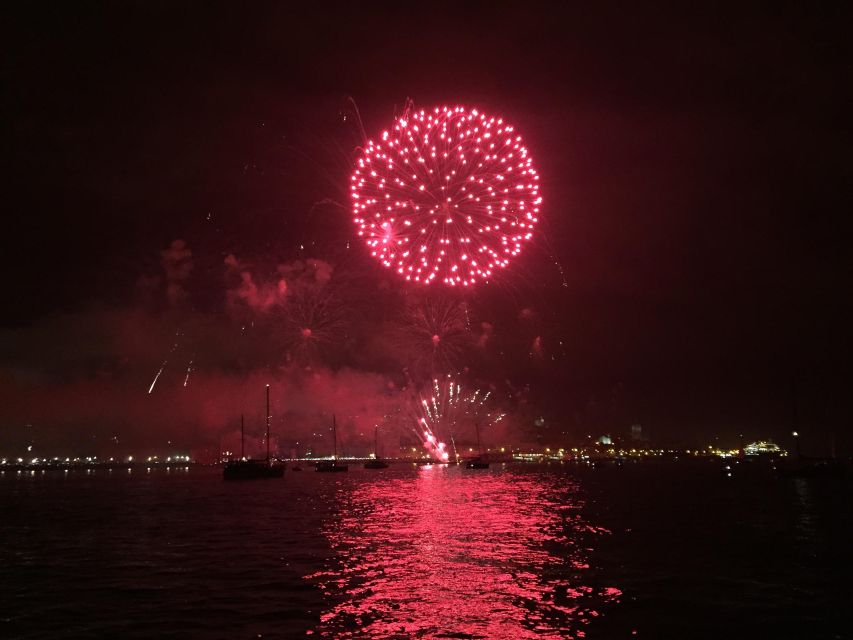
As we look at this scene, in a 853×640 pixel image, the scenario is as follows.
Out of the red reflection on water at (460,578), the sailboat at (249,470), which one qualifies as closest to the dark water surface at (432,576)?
the red reflection on water at (460,578)

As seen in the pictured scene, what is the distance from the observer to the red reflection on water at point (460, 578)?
19.4 m

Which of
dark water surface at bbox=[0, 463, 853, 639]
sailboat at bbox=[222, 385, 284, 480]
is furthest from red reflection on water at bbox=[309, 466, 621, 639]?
sailboat at bbox=[222, 385, 284, 480]

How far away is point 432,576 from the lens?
85.9ft

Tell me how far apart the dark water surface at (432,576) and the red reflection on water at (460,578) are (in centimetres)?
9

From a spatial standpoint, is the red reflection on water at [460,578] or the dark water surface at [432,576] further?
the dark water surface at [432,576]

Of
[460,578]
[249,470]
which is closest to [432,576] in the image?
[460,578]

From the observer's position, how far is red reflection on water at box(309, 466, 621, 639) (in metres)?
19.4

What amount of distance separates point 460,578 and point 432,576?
1.14 meters

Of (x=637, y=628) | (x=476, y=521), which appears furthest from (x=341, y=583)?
(x=476, y=521)

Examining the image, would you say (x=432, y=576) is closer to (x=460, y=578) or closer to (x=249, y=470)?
(x=460, y=578)

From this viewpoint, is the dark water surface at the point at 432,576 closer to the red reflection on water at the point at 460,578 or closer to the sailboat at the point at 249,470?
the red reflection on water at the point at 460,578

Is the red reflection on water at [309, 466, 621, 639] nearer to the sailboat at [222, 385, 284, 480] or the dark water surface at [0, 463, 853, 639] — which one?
the dark water surface at [0, 463, 853, 639]

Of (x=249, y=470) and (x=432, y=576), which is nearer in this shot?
(x=432, y=576)

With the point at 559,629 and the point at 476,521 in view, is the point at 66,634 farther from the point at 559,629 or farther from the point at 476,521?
the point at 476,521
